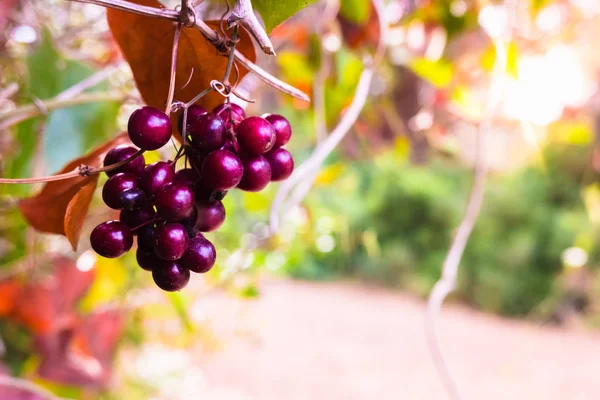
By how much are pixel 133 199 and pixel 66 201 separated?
74 mm

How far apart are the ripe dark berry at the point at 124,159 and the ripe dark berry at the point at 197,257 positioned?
0.12ft

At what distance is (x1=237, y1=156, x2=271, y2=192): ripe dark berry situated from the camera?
193mm

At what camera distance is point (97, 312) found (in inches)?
28.6

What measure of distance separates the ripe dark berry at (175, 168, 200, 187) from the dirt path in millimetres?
1387

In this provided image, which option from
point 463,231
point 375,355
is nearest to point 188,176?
point 463,231

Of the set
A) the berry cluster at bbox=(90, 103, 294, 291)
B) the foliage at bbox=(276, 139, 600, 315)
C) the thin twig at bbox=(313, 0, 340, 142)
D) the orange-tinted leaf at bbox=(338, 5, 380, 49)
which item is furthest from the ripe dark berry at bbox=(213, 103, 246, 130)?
the foliage at bbox=(276, 139, 600, 315)

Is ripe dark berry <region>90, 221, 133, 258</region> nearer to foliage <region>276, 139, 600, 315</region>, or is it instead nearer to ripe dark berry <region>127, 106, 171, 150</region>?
ripe dark berry <region>127, 106, 171, 150</region>

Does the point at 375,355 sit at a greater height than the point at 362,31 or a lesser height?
lesser

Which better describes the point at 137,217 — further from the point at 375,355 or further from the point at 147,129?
the point at 375,355

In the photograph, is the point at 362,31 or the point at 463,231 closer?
the point at 463,231

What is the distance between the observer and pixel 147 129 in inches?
6.6

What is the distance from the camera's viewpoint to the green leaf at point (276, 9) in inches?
8.3

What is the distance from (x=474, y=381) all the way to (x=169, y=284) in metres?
2.03

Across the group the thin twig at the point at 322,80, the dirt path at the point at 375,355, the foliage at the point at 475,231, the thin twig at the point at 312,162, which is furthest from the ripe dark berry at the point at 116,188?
the foliage at the point at 475,231
